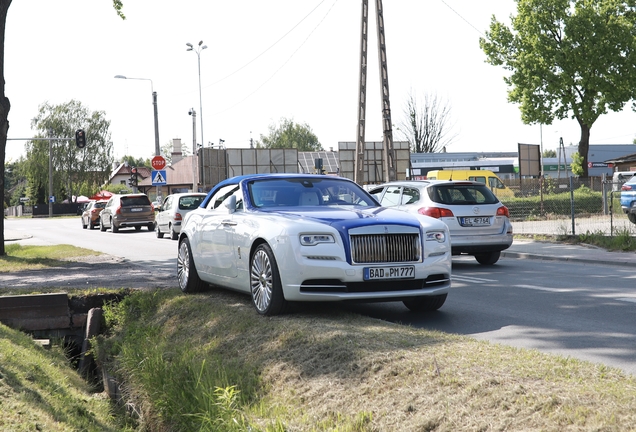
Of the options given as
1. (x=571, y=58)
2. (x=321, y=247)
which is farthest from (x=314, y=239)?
(x=571, y=58)

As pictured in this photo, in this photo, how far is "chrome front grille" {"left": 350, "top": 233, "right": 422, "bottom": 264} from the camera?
752cm

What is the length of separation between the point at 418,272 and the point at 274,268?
1452 mm

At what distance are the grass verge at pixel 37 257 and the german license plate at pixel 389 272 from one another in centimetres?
1075

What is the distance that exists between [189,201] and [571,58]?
26.8 metres

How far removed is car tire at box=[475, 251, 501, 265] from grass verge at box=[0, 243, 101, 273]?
29.5 ft

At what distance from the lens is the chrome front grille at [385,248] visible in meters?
7.52

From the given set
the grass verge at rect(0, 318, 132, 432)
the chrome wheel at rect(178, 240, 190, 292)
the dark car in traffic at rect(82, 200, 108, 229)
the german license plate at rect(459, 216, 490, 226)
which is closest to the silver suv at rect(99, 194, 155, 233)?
the dark car in traffic at rect(82, 200, 108, 229)

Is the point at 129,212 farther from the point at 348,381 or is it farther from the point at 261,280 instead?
the point at 348,381

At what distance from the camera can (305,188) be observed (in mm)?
9102

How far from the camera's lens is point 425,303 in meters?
8.76

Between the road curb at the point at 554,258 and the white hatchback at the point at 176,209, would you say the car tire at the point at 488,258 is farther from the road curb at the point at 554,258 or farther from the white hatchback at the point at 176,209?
the white hatchback at the point at 176,209

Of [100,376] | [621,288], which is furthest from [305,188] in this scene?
[621,288]

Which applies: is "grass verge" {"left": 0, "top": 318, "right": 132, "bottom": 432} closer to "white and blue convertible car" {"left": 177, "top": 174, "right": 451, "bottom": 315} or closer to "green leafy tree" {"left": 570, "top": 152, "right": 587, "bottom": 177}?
"white and blue convertible car" {"left": 177, "top": 174, "right": 451, "bottom": 315}

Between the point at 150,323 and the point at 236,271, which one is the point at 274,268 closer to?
the point at 236,271
